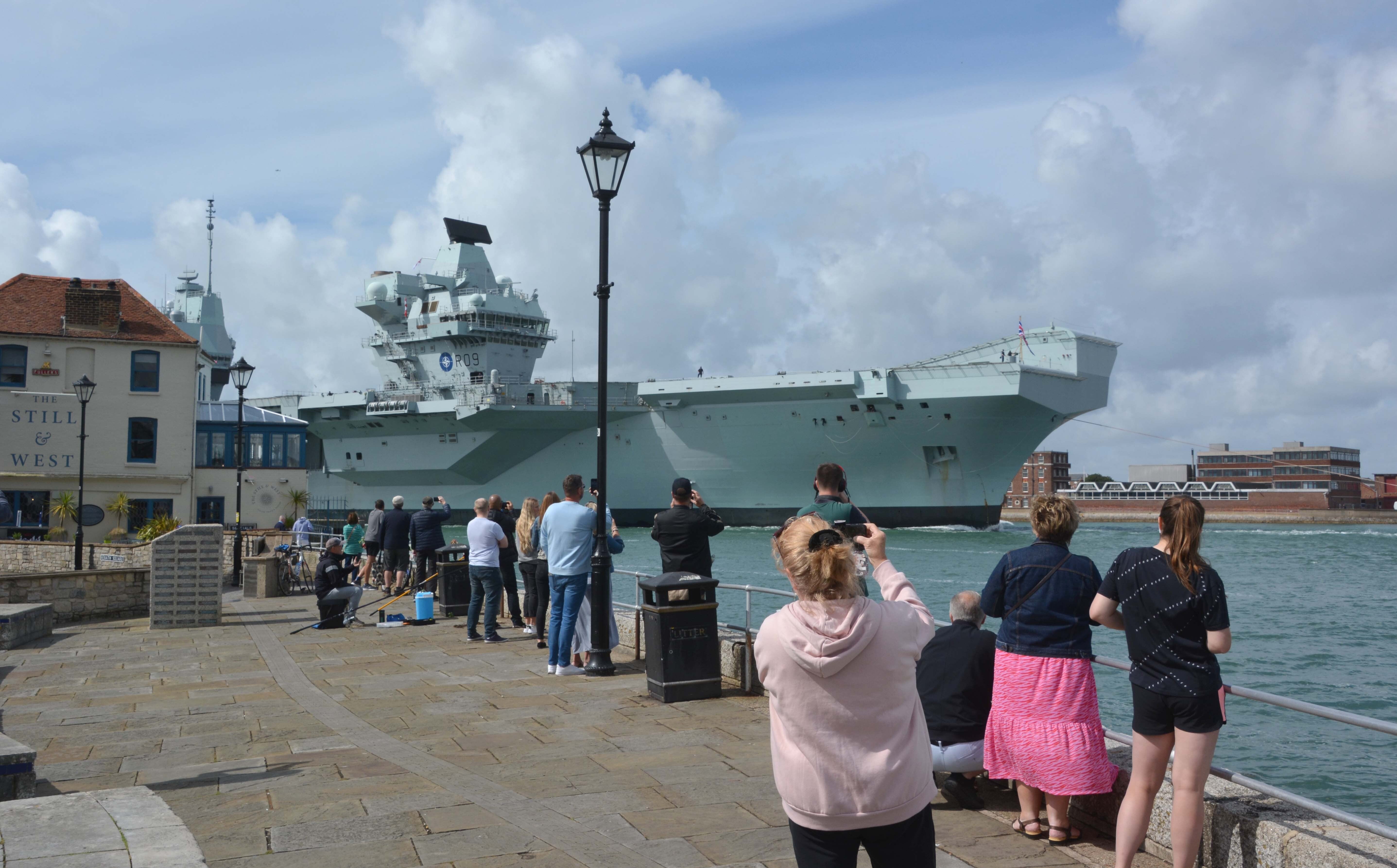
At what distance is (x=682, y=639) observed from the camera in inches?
285

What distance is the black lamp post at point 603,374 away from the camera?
8312mm

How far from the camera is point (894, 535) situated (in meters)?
45.4

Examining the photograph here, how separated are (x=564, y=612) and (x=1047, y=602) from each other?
16.3 ft

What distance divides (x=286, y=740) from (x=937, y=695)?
405cm

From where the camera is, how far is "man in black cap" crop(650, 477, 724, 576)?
25.0 feet

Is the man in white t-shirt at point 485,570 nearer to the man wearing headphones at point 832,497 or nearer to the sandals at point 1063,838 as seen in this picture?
the man wearing headphones at point 832,497

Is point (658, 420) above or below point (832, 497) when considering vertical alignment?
above

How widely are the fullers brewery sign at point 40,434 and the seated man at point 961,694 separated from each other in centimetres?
2597

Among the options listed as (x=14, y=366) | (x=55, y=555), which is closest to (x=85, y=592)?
(x=55, y=555)

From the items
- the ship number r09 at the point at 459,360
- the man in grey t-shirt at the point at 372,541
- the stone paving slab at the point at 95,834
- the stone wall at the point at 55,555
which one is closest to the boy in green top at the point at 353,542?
the man in grey t-shirt at the point at 372,541

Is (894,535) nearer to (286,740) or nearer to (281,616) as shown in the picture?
(281,616)

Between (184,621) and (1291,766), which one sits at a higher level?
(184,621)

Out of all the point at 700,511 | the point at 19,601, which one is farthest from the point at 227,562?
the point at 700,511

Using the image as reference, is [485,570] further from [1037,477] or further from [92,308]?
[1037,477]
